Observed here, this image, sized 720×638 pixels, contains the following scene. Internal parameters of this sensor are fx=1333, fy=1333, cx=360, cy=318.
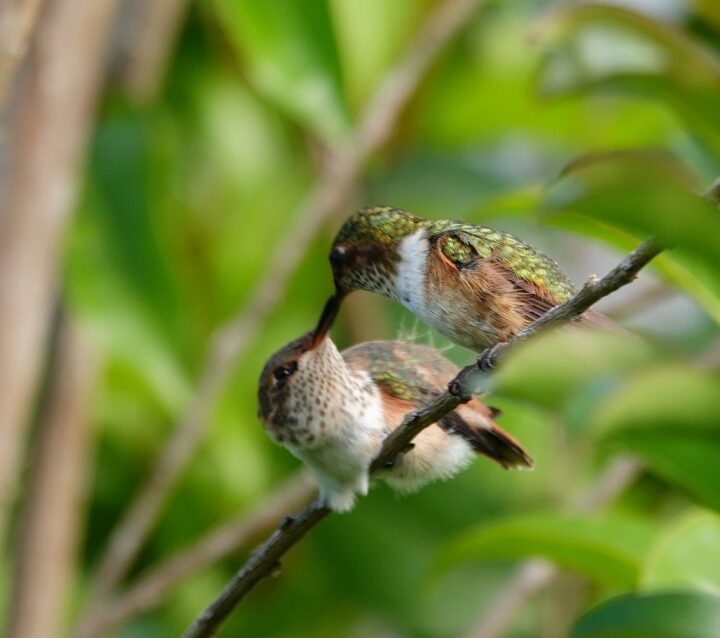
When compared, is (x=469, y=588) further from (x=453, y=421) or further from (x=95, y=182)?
(x=453, y=421)

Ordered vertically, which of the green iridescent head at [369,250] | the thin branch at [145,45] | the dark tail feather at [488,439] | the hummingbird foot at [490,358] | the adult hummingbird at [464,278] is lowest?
the hummingbird foot at [490,358]

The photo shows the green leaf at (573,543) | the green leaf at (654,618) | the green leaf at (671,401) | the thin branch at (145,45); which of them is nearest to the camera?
the green leaf at (671,401)

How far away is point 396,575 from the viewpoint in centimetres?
380

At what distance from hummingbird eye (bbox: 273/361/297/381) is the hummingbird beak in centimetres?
5

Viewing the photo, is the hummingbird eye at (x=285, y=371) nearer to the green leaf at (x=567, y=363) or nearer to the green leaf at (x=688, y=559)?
the green leaf at (x=688, y=559)

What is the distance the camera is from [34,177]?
254cm

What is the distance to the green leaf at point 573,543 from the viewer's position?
6.36ft

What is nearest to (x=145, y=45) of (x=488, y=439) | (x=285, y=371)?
(x=285, y=371)

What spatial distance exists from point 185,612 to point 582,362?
312cm

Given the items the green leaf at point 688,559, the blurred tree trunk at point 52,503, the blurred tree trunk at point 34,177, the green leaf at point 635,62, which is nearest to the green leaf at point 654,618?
the green leaf at point 635,62

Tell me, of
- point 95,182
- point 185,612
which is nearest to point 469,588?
point 185,612

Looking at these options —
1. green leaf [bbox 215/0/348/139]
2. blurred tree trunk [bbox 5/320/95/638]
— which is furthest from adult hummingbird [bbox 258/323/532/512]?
blurred tree trunk [bbox 5/320/95/638]

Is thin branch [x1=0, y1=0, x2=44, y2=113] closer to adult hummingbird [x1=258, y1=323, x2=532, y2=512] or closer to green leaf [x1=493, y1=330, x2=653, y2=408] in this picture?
adult hummingbird [x1=258, y1=323, x2=532, y2=512]

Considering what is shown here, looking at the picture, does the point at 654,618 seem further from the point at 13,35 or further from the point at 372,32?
the point at 372,32
